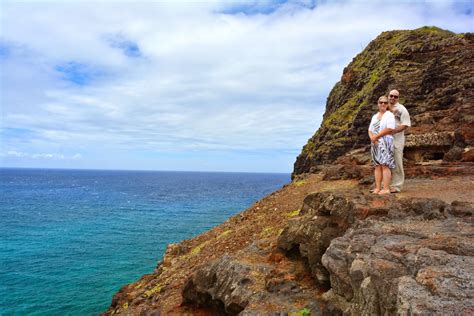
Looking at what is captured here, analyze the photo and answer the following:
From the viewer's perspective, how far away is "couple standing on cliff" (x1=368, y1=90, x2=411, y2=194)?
10.4m

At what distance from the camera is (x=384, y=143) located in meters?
10.6

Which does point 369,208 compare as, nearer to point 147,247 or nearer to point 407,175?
point 407,175

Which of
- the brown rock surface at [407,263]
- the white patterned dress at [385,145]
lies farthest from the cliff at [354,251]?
the white patterned dress at [385,145]

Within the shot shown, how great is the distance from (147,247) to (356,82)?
35393 millimetres

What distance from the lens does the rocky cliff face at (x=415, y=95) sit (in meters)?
18.3

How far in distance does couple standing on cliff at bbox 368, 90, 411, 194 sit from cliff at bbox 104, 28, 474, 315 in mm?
812

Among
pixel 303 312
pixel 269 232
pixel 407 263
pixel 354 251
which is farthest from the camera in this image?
pixel 269 232

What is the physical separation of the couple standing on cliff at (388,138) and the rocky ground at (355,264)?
0.97 meters

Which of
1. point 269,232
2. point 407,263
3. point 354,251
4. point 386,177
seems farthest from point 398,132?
point 269,232

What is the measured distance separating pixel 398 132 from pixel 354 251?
5.73 meters

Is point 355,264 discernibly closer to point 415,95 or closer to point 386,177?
point 386,177

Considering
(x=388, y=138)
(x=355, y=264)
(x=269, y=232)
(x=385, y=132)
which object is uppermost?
(x=385, y=132)

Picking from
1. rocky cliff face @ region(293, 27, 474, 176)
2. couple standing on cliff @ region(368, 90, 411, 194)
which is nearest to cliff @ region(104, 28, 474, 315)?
rocky cliff face @ region(293, 27, 474, 176)

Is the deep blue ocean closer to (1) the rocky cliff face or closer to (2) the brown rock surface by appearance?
(1) the rocky cliff face
